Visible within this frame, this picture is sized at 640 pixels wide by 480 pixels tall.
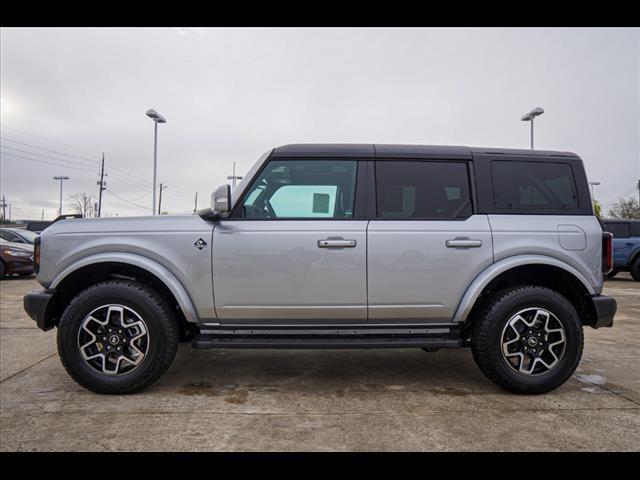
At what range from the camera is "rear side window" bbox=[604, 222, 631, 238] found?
12.6 metres

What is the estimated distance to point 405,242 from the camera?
3.35 m

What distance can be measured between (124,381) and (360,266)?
6.70ft

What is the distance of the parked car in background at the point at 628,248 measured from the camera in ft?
40.7

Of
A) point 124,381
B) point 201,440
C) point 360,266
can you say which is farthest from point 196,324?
point 360,266

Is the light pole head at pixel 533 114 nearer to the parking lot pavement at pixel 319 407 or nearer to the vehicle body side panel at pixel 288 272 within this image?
the parking lot pavement at pixel 319 407

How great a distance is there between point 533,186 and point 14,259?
12812 mm

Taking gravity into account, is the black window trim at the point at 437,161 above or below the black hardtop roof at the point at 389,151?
below

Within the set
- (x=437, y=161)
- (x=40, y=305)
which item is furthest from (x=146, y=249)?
(x=437, y=161)

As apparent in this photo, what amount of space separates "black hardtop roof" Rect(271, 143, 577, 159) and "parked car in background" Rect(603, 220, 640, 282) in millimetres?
10995

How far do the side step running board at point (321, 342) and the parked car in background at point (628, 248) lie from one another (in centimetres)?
1181

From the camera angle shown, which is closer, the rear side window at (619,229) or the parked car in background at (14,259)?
the parked car in background at (14,259)

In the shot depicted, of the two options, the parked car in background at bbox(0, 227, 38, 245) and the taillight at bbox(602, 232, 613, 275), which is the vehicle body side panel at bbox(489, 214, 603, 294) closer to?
the taillight at bbox(602, 232, 613, 275)

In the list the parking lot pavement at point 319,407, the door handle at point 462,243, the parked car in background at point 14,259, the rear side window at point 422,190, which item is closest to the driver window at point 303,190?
the rear side window at point 422,190

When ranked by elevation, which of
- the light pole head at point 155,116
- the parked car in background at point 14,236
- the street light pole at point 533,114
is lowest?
the parked car in background at point 14,236
